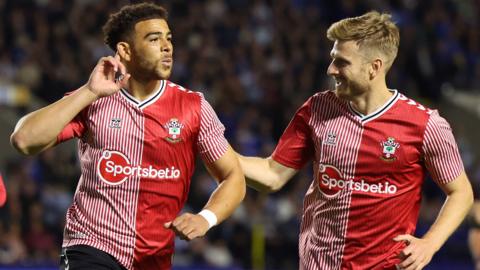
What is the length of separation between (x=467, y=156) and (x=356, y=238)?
879 centimetres

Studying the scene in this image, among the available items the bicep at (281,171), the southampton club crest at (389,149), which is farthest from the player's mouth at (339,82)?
the bicep at (281,171)

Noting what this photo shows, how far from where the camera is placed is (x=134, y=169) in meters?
5.87

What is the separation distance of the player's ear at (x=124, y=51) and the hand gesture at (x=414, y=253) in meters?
1.66

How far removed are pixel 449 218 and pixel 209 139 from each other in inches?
50.7

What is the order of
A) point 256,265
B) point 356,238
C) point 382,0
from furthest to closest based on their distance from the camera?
point 382,0 → point 256,265 → point 356,238

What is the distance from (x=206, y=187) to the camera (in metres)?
12.7

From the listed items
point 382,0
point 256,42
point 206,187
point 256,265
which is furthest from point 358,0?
point 256,265

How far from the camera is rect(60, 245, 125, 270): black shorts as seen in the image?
5.72 m

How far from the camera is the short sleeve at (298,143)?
6.27 m

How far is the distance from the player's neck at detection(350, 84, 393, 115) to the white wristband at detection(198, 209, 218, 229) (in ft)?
3.21

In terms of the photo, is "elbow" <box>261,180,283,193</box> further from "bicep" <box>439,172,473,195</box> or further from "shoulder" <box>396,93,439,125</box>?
"bicep" <box>439,172,473,195</box>

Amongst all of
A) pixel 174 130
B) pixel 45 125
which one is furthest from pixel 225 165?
pixel 45 125

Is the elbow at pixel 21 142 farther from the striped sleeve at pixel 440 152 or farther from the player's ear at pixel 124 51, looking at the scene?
the striped sleeve at pixel 440 152

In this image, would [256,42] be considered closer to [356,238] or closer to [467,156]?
[467,156]
